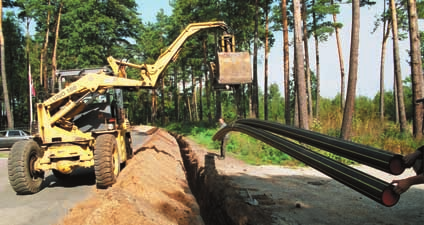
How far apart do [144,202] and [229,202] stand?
5.13 ft

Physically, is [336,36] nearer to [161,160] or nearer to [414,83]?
[414,83]

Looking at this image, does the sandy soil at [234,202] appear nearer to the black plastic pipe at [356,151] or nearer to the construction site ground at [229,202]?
the construction site ground at [229,202]

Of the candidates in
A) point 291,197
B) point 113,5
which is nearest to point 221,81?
point 291,197

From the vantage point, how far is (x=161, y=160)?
12734 mm

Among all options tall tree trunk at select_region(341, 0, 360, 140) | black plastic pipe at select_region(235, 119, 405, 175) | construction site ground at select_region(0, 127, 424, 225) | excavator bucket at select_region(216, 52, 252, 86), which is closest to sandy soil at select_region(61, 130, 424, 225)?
construction site ground at select_region(0, 127, 424, 225)

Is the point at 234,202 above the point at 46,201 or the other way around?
above

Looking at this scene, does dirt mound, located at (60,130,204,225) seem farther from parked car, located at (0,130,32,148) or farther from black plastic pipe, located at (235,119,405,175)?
parked car, located at (0,130,32,148)

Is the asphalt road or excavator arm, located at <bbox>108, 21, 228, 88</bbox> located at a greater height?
excavator arm, located at <bbox>108, 21, 228, 88</bbox>

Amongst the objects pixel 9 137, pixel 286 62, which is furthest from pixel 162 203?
pixel 9 137

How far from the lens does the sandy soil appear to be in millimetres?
6202

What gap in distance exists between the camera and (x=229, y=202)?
741 cm

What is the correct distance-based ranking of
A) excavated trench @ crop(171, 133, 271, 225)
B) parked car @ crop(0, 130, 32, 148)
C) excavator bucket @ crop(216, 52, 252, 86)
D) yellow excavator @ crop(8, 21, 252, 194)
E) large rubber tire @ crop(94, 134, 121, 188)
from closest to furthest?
excavated trench @ crop(171, 133, 271, 225) < large rubber tire @ crop(94, 134, 121, 188) < yellow excavator @ crop(8, 21, 252, 194) < excavator bucket @ crop(216, 52, 252, 86) < parked car @ crop(0, 130, 32, 148)

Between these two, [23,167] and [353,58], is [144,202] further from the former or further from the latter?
[353,58]

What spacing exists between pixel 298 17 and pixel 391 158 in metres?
13.5
